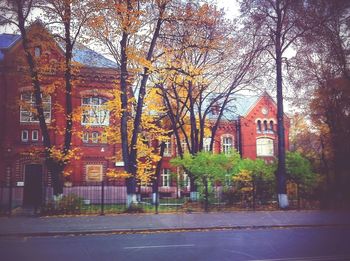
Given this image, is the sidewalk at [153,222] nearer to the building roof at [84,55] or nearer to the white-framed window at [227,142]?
the building roof at [84,55]

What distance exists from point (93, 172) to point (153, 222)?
57.9 feet

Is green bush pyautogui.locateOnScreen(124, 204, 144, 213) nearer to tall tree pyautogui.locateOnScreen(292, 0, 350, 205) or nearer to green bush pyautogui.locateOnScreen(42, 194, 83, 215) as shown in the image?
green bush pyautogui.locateOnScreen(42, 194, 83, 215)

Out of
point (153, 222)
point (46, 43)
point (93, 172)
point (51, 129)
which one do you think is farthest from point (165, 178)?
point (153, 222)

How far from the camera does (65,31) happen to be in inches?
782

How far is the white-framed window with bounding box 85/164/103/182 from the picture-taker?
32.1m

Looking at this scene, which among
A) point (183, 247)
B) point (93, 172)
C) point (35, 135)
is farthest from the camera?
point (93, 172)

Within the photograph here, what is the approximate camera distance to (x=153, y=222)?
51.4ft

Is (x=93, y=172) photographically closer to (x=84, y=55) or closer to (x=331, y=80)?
(x=84, y=55)

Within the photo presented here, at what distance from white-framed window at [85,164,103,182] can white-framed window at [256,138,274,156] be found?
2132 centimetres

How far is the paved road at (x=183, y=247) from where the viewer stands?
27.9ft

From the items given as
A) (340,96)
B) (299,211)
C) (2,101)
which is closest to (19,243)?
(299,211)

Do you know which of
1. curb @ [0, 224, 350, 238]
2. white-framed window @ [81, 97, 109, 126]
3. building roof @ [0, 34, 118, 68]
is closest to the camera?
curb @ [0, 224, 350, 238]

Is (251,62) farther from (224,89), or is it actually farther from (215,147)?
(215,147)

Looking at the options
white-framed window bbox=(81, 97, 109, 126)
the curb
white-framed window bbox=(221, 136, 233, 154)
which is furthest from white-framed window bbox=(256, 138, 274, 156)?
the curb
